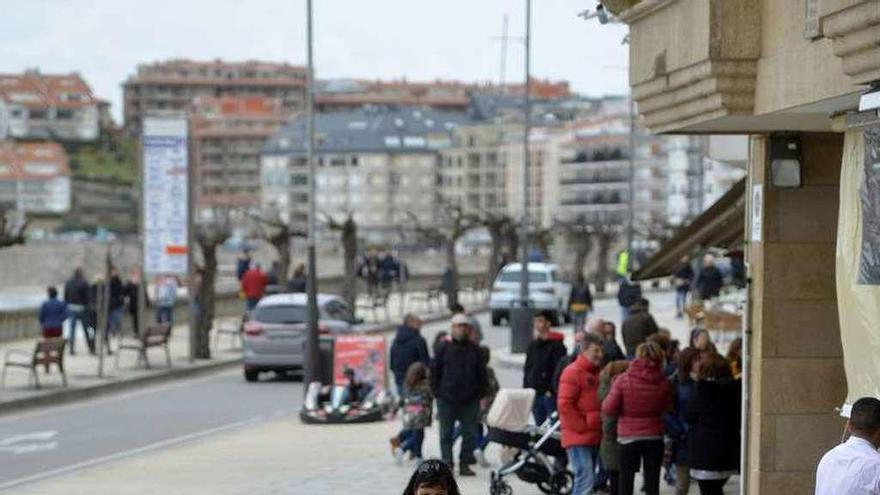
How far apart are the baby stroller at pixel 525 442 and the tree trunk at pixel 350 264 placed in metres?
37.7

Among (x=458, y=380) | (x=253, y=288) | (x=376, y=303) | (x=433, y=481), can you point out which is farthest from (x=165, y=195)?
(x=433, y=481)

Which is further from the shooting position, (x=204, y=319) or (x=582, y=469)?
(x=204, y=319)

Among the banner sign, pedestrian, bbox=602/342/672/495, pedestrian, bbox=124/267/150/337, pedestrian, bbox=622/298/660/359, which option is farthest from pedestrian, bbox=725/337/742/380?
pedestrian, bbox=124/267/150/337

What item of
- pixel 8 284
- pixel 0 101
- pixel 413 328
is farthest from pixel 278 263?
pixel 0 101

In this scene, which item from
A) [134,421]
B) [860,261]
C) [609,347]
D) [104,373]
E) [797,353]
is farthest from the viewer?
[104,373]

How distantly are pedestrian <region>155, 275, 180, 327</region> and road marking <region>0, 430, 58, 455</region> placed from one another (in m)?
21.0

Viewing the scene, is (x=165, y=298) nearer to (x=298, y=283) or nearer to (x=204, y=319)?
(x=298, y=283)

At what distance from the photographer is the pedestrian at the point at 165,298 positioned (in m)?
50.8

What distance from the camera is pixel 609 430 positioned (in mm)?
18516

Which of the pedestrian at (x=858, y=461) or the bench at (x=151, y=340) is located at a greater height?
the pedestrian at (x=858, y=461)

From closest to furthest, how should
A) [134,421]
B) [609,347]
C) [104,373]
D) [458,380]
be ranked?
[609,347] → [458,380] → [134,421] → [104,373]

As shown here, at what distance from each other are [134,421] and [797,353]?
17.3 meters

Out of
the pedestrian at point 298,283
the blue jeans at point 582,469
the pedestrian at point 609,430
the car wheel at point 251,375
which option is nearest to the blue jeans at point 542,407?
the blue jeans at point 582,469

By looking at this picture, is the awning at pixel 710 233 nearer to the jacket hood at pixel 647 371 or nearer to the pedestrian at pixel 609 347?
the pedestrian at pixel 609 347
